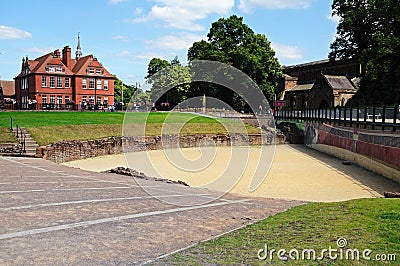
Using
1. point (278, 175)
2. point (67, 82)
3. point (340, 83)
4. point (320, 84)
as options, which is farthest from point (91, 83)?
point (278, 175)

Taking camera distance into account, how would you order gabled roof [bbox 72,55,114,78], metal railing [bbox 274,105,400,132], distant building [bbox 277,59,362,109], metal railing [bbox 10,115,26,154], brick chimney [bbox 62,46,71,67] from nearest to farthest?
1. metal railing [bbox 10,115,26,154]
2. metal railing [bbox 274,105,400,132]
3. gabled roof [bbox 72,55,114,78]
4. distant building [bbox 277,59,362,109]
5. brick chimney [bbox 62,46,71,67]

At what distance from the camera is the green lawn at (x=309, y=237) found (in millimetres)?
6742

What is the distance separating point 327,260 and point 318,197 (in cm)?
1191

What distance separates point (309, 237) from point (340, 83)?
2829 inches

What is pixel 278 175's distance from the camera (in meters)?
24.7

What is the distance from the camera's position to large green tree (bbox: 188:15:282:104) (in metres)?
68.1

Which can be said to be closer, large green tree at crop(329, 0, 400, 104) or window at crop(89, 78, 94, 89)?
large green tree at crop(329, 0, 400, 104)

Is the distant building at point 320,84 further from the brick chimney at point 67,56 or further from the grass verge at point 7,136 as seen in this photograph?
the grass verge at point 7,136

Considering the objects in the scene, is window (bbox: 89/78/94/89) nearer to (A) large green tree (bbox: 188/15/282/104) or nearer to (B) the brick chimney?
(B) the brick chimney

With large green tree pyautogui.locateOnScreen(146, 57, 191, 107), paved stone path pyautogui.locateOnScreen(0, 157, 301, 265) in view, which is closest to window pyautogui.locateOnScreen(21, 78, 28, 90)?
large green tree pyautogui.locateOnScreen(146, 57, 191, 107)

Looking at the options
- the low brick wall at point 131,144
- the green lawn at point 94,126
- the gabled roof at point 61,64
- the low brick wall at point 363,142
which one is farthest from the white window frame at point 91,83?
the low brick wall at point 363,142

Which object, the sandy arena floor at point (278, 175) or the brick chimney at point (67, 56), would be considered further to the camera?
the brick chimney at point (67, 56)

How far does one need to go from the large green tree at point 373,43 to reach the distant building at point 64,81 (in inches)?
1450

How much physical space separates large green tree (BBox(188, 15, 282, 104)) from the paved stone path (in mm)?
53877
